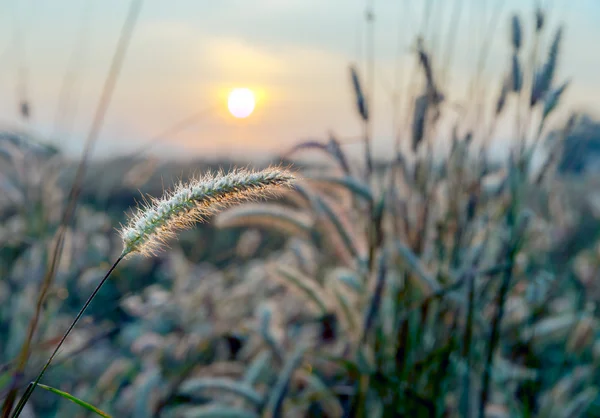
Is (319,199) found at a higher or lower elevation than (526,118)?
lower

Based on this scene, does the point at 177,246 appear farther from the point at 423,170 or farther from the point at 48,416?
the point at 423,170

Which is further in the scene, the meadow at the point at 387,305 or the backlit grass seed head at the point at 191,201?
the meadow at the point at 387,305

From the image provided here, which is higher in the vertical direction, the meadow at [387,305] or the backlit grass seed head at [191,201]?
the meadow at [387,305]

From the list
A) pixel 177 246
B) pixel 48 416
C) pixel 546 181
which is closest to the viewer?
pixel 546 181

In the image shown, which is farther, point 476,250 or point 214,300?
point 214,300

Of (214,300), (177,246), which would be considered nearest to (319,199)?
(214,300)

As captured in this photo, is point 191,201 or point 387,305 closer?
point 191,201

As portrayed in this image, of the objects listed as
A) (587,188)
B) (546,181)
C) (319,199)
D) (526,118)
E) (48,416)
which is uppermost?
(587,188)

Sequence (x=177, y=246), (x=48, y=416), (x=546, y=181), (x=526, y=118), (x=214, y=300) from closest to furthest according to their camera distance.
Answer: (x=526, y=118) → (x=546, y=181) → (x=48, y=416) → (x=214, y=300) → (x=177, y=246)

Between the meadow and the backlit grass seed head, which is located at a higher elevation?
the meadow

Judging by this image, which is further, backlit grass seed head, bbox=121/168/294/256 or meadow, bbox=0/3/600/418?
meadow, bbox=0/3/600/418

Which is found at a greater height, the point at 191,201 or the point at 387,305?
the point at 387,305
